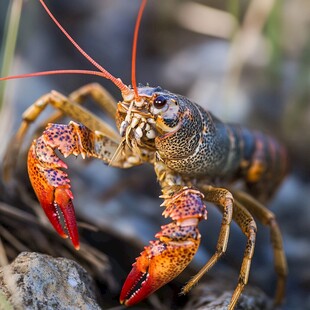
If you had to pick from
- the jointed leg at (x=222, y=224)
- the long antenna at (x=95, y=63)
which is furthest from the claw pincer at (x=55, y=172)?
the jointed leg at (x=222, y=224)

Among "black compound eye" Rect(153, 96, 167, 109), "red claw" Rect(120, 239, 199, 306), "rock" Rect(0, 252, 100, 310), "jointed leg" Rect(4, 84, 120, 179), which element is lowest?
Answer: "rock" Rect(0, 252, 100, 310)

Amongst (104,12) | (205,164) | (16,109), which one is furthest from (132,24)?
(205,164)

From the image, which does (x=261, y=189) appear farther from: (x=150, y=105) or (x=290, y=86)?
(x=150, y=105)

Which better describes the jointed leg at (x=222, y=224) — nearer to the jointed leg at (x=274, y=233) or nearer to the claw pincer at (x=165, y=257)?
the claw pincer at (x=165, y=257)

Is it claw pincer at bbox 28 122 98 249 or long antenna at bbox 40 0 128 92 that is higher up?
long antenna at bbox 40 0 128 92

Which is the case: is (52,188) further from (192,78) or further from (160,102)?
(192,78)

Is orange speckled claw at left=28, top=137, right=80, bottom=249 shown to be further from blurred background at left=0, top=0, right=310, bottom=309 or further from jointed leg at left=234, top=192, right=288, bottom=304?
jointed leg at left=234, top=192, right=288, bottom=304

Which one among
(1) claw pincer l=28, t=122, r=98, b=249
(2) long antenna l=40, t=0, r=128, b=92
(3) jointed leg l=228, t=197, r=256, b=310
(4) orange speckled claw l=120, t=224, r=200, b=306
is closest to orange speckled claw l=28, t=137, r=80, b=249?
(1) claw pincer l=28, t=122, r=98, b=249
